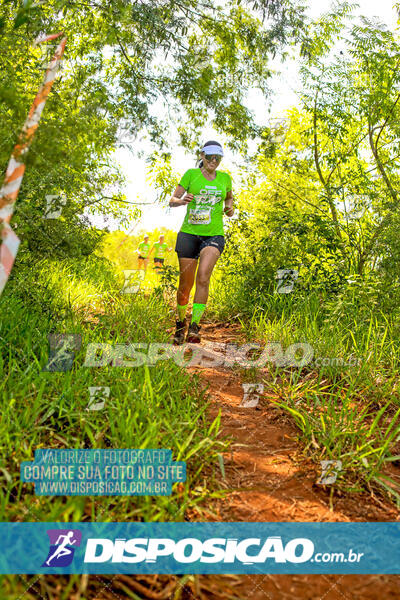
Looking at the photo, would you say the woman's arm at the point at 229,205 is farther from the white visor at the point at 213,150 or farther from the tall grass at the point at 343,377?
the tall grass at the point at 343,377

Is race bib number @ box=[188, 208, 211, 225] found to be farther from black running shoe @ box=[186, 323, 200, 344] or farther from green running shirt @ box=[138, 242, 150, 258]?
green running shirt @ box=[138, 242, 150, 258]

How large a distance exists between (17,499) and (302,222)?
425 cm

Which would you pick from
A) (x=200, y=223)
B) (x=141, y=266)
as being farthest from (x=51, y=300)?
(x=141, y=266)

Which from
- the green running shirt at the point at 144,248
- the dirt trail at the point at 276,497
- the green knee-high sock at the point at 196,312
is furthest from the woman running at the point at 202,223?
the green running shirt at the point at 144,248

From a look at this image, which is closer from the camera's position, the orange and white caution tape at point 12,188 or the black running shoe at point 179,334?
the orange and white caution tape at point 12,188

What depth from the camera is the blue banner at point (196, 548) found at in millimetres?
1492

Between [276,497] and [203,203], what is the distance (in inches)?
121

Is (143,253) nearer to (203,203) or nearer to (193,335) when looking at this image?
(203,203)

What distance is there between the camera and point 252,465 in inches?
89.5

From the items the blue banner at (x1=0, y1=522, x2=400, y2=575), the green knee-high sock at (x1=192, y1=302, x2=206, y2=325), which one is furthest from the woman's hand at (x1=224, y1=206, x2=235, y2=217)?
the blue banner at (x1=0, y1=522, x2=400, y2=575)

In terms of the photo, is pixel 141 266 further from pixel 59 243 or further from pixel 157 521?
pixel 157 521

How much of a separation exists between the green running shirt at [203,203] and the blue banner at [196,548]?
3132 millimetres

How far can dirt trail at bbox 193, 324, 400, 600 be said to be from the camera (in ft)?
5.01

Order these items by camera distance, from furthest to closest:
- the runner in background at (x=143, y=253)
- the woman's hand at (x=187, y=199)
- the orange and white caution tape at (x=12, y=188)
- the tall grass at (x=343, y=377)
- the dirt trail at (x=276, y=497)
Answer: the runner in background at (x=143, y=253)
the woman's hand at (x=187, y=199)
the tall grass at (x=343, y=377)
the dirt trail at (x=276, y=497)
the orange and white caution tape at (x=12, y=188)
